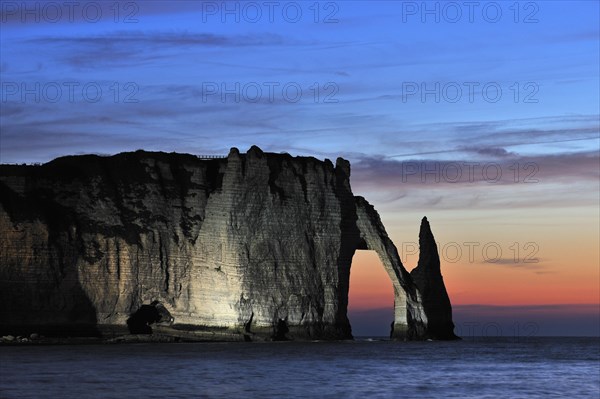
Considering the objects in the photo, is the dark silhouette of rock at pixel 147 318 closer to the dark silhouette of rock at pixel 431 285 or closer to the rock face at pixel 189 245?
the rock face at pixel 189 245

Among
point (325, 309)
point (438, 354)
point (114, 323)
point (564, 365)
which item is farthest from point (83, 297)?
point (564, 365)

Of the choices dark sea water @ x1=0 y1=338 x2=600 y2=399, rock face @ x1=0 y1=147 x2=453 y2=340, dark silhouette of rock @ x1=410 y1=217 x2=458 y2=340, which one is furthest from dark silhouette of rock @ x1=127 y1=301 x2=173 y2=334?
dark silhouette of rock @ x1=410 y1=217 x2=458 y2=340

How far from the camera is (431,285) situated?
3445 inches

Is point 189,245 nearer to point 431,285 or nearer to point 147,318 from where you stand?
point 147,318

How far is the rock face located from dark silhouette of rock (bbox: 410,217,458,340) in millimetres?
2277

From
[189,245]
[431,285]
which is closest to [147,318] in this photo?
[189,245]

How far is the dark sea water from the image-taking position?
134 feet

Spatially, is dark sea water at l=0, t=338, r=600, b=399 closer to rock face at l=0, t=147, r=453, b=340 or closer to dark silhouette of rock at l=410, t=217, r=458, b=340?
rock face at l=0, t=147, r=453, b=340

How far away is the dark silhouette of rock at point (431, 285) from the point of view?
87062 mm

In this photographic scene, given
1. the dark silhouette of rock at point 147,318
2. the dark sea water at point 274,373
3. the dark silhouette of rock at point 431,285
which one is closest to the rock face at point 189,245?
the dark silhouette of rock at point 147,318

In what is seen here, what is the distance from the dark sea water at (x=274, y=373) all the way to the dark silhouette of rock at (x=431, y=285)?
13824mm

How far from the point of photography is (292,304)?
3172 inches

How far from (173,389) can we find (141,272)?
134 feet

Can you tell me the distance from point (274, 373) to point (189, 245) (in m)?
33.7
